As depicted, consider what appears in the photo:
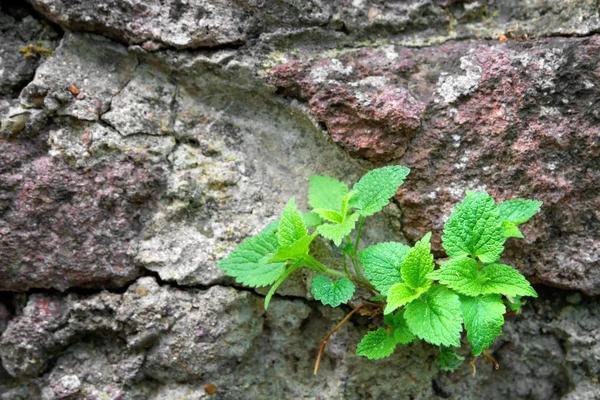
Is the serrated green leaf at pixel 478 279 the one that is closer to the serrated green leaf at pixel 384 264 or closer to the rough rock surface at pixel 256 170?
the serrated green leaf at pixel 384 264

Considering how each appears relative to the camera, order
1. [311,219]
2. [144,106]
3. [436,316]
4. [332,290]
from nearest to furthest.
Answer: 1. [436,316]
2. [332,290]
3. [311,219]
4. [144,106]

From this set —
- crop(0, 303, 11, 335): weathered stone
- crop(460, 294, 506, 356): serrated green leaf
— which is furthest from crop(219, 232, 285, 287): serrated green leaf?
crop(0, 303, 11, 335): weathered stone

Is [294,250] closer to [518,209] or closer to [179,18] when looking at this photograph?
[518,209]

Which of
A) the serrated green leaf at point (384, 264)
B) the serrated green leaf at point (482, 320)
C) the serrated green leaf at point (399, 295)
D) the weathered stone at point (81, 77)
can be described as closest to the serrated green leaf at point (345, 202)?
the serrated green leaf at point (384, 264)

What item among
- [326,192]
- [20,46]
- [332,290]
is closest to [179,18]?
[20,46]

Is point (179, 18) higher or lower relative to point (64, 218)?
higher

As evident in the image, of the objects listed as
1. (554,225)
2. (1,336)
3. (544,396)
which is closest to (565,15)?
(554,225)
